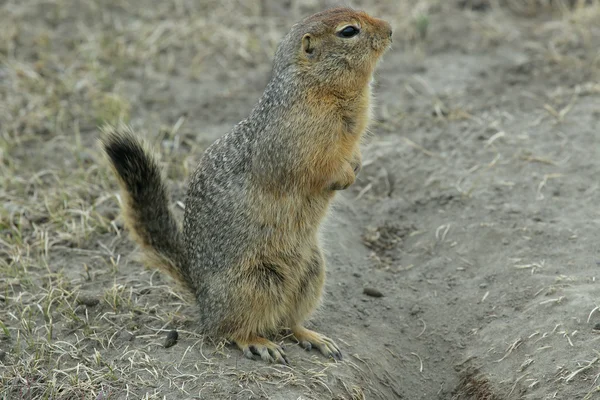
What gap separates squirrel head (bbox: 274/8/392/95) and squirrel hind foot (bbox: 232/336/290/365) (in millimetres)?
1379

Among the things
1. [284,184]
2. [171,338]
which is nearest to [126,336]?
[171,338]

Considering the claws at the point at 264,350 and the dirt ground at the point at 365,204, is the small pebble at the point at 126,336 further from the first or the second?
the claws at the point at 264,350

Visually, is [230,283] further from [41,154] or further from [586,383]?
[41,154]

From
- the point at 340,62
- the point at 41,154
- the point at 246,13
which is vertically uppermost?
the point at 340,62

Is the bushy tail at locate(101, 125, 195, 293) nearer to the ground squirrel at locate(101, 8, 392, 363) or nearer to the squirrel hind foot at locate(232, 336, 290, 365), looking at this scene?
the ground squirrel at locate(101, 8, 392, 363)

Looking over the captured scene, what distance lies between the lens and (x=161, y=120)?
23.8 ft

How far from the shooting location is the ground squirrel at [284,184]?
14.9 ft

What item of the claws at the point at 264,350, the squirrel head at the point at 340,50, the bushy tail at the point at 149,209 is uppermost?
the squirrel head at the point at 340,50

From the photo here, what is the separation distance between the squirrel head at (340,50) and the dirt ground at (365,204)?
142cm

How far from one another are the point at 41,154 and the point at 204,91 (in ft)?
5.27

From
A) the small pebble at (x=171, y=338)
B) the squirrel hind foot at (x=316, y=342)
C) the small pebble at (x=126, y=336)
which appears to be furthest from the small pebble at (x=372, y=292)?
the small pebble at (x=126, y=336)

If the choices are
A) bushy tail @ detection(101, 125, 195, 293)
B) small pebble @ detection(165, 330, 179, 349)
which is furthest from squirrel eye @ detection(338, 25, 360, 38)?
small pebble @ detection(165, 330, 179, 349)

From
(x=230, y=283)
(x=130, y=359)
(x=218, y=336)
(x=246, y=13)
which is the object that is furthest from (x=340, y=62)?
(x=246, y=13)

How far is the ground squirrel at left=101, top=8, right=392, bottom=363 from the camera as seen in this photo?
4.54 meters
